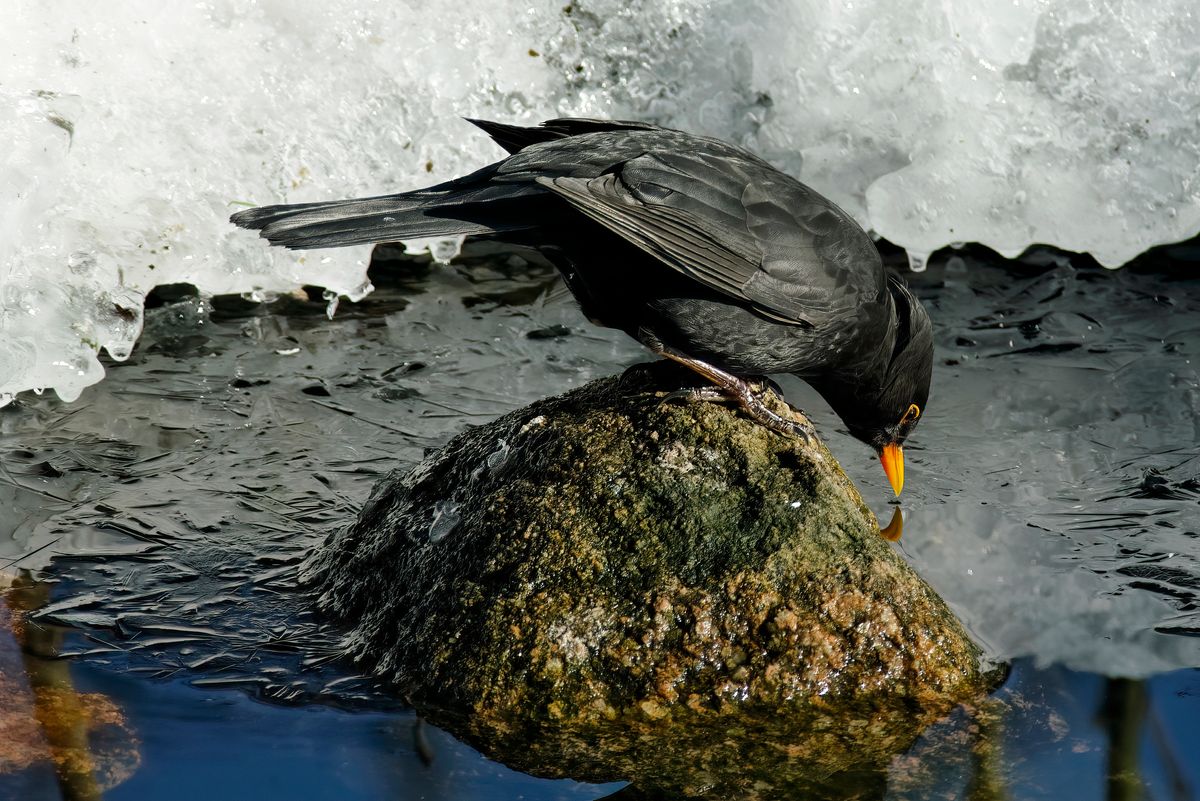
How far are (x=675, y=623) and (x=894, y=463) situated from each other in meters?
1.75

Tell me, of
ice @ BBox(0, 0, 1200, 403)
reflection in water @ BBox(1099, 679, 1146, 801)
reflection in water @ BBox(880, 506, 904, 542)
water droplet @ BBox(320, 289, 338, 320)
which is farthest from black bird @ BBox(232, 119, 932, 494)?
ice @ BBox(0, 0, 1200, 403)

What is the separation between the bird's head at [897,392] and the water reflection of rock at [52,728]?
277cm

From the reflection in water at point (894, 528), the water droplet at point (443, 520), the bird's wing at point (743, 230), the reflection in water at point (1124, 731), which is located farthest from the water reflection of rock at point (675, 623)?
the reflection in water at point (894, 528)

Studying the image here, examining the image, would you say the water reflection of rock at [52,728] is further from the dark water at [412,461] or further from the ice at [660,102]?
the ice at [660,102]

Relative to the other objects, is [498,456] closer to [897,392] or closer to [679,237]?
[679,237]

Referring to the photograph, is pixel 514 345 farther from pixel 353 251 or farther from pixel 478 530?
pixel 478 530

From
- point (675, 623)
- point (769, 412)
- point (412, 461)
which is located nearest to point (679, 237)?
point (769, 412)

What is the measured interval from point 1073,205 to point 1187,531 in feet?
9.36

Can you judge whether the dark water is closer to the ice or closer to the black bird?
the ice

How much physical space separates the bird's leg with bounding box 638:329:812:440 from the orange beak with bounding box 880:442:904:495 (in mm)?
831

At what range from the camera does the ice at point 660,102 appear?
247 inches

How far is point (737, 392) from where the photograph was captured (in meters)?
4.01

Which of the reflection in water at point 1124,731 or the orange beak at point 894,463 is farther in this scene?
the orange beak at point 894,463

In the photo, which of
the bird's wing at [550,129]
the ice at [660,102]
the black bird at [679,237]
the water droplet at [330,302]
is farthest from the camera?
the water droplet at [330,302]
